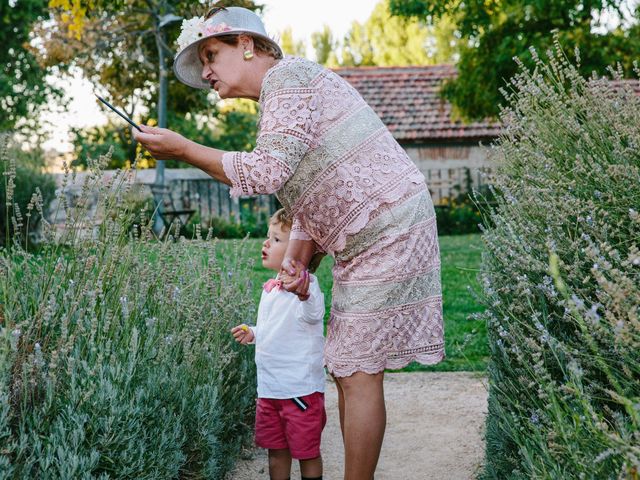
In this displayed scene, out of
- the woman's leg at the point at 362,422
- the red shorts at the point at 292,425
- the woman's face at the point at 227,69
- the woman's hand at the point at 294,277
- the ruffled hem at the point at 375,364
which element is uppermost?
the woman's face at the point at 227,69

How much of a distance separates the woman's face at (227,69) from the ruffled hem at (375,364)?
0.99m

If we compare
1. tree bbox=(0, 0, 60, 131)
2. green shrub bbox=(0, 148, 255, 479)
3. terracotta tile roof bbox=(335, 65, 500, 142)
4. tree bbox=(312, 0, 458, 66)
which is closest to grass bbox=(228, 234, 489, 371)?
green shrub bbox=(0, 148, 255, 479)

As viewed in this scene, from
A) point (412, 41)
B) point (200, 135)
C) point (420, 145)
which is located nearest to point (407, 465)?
point (420, 145)

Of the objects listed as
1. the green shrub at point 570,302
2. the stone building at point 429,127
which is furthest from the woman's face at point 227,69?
Answer: the stone building at point 429,127

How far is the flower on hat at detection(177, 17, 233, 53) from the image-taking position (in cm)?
270

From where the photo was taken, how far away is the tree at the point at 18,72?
25.0 m

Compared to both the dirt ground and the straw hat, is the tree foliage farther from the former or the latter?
the straw hat

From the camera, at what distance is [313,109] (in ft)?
8.51

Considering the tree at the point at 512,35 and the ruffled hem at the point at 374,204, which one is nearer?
the ruffled hem at the point at 374,204

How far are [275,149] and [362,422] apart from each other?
972 mm

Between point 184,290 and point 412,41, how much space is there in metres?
32.6

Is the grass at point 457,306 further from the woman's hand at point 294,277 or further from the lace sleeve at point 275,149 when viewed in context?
the lace sleeve at point 275,149

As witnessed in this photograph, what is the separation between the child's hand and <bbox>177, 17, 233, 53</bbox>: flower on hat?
4.19 feet

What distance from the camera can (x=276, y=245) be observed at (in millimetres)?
3539
